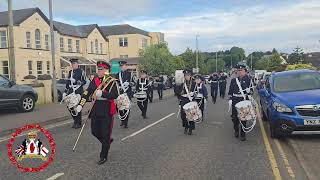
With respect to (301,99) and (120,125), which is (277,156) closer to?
(301,99)

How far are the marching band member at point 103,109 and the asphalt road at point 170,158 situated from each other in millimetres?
412

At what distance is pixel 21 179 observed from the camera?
6809mm

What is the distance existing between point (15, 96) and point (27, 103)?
2.84 ft

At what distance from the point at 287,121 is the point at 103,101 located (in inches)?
165

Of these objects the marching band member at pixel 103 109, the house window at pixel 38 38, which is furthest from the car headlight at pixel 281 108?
the house window at pixel 38 38

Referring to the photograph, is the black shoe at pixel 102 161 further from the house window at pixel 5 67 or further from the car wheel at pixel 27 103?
the house window at pixel 5 67

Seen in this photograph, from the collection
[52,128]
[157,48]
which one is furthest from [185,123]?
[157,48]

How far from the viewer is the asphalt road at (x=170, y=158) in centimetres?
707

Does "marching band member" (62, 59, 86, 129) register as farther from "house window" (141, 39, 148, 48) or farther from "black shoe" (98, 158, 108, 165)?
"house window" (141, 39, 148, 48)

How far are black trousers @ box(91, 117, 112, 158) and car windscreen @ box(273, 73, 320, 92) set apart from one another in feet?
16.5

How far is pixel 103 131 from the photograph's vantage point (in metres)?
7.92

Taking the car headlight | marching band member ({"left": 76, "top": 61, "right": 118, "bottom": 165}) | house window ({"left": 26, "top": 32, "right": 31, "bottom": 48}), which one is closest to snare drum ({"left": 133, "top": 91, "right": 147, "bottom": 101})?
the car headlight

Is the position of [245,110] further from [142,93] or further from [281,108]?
[142,93]

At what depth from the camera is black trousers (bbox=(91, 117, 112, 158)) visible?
26.0 feet
